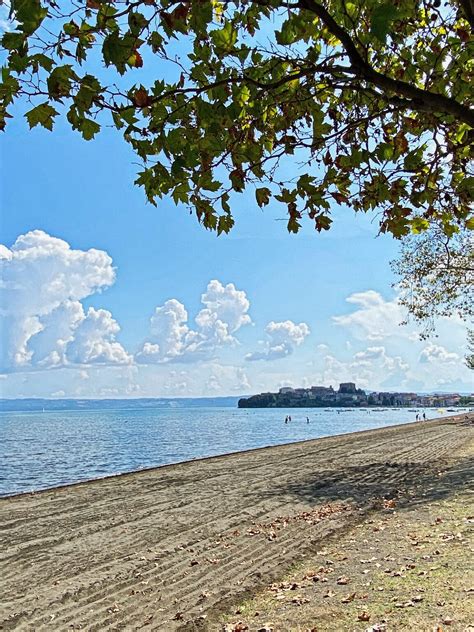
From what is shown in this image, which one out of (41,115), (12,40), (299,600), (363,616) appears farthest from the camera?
(299,600)

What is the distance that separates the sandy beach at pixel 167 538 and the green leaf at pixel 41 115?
18.7 feet

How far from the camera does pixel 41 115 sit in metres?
3.61

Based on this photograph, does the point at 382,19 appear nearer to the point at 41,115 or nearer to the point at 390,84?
the point at 390,84

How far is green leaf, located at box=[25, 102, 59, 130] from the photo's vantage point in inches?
141

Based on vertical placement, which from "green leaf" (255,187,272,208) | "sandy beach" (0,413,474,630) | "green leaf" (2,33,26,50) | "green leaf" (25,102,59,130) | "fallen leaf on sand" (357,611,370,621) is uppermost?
"green leaf" (2,33,26,50)

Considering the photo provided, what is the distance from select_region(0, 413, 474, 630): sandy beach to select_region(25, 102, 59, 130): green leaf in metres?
5.69

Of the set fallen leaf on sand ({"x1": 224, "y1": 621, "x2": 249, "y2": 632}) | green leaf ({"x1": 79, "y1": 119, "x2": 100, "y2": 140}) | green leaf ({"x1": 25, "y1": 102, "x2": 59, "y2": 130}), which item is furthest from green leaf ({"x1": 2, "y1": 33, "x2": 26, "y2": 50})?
fallen leaf on sand ({"x1": 224, "y1": 621, "x2": 249, "y2": 632})

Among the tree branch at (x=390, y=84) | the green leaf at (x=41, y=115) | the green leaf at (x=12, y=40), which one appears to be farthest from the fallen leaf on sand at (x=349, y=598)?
the green leaf at (x=12, y=40)

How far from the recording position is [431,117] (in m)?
4.71

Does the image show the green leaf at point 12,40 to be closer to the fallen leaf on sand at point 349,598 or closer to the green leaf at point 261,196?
the green leaf at point 261,196

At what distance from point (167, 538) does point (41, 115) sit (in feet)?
31.8

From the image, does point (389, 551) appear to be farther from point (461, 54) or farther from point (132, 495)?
point (132, 495)

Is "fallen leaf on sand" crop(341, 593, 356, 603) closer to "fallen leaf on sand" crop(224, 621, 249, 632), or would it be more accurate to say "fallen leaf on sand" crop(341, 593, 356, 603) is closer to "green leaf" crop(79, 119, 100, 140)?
"fallen leaf on sand" crop(224, 621, 249, 632)

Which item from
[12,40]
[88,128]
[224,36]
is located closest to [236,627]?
[88,128]
